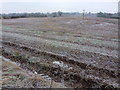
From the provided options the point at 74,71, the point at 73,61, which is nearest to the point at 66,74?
the point at 74,71

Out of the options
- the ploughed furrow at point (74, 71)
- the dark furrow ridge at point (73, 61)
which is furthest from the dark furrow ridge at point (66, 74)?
the dark furrow ridge at point (73, 61)

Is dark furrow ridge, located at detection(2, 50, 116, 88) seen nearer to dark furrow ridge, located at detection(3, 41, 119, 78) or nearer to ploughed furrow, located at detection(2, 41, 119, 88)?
ploughed furrow, located at detection(2, 41, 119, 88)

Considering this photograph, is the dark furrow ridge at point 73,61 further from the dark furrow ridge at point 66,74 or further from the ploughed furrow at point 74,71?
the dark furrow ridge at point 66,74

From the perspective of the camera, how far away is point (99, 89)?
223 inches


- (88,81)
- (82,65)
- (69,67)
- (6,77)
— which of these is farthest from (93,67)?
(6,77)

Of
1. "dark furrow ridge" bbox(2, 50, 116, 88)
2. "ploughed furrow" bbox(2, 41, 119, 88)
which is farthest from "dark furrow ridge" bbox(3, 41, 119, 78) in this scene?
"dark furrow ridge" bbox(2, 50, 116, 88)

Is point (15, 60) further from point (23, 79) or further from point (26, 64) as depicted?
point (23, 79)

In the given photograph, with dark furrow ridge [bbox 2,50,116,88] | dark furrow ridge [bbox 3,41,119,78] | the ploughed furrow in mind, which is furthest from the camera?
dark furrow ridge [bbox 3,41,119,78]

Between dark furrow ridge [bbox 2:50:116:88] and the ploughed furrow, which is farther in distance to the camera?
the ploughed furrow

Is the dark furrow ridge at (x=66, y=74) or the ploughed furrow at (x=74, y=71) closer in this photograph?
the dark furrow ridge at (x=66, y=74)

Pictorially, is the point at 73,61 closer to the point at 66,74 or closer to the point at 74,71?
the point at 74,71

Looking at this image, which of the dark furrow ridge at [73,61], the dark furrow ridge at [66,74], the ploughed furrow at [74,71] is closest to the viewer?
the dark furrow ridge at [66,74]

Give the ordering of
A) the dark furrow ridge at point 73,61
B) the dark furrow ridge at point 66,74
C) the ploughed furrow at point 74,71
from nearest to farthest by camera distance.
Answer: the dark furrow ridge at point 66,74 < the ploughed furrow at point 74,71 < the dark furrow ridge at point 73,61

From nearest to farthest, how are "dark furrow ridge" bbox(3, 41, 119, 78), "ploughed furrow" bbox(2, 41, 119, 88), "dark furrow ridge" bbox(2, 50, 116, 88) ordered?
"dark furrow ridge" bbox(2, 50, 116, 88)
"ploughed furrow" bbox(2, 41, 119, 88)
"dark furrow ridge" bbox(3, 41, 119, 78)
